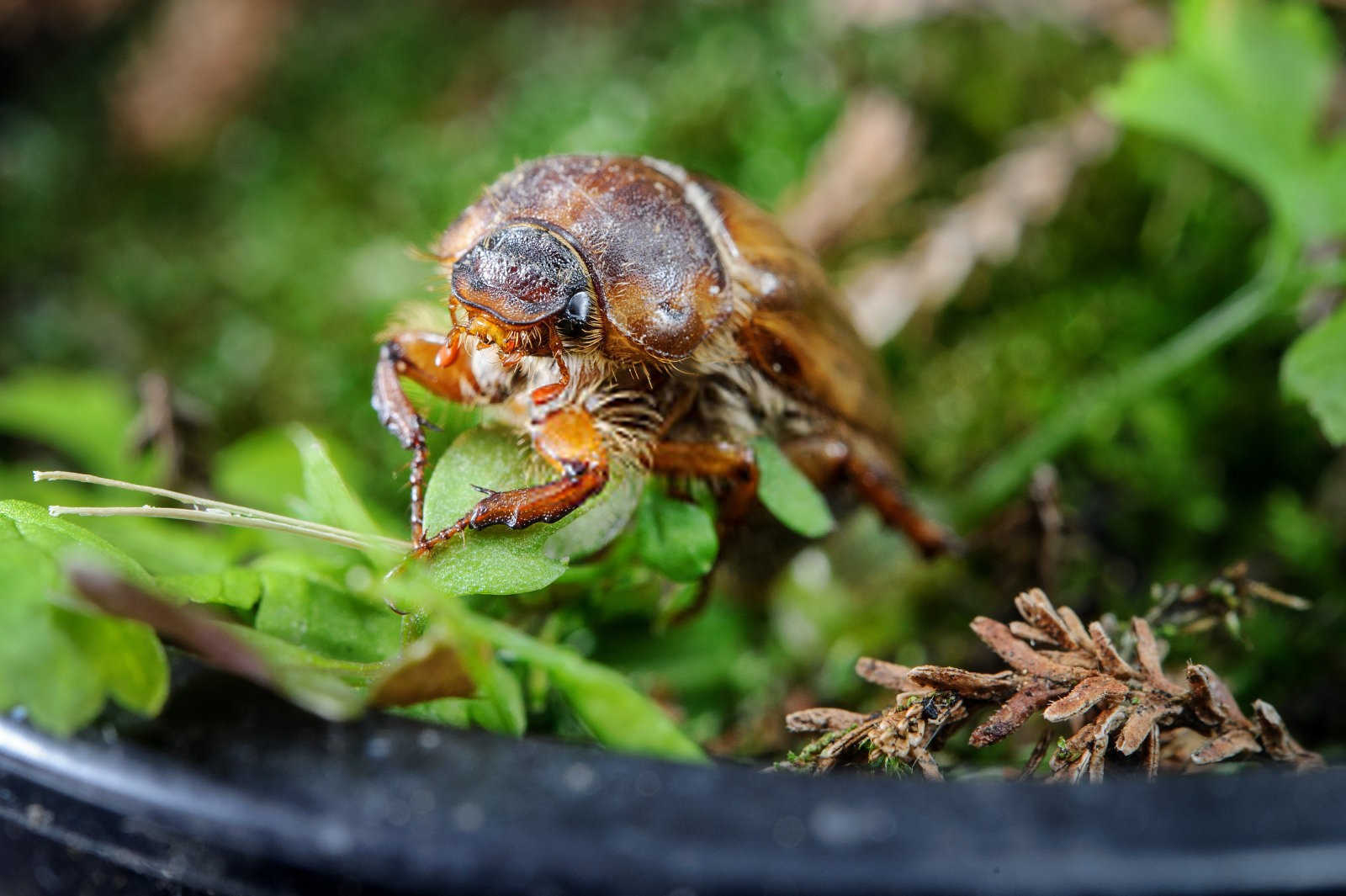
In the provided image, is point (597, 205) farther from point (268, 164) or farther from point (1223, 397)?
point (268, 164)

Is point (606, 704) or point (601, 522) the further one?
point (601, 522)

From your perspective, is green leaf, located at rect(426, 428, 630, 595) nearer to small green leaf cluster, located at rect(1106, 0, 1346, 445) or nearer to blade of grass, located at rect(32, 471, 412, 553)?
blade of grass, located at rect(32, 471, 412, 553)

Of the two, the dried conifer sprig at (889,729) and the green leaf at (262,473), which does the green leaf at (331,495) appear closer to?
the dried conifer sprig at (889,729)

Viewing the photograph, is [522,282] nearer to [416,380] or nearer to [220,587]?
[416,380]

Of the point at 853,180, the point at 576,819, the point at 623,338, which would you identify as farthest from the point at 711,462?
the point at 853,180

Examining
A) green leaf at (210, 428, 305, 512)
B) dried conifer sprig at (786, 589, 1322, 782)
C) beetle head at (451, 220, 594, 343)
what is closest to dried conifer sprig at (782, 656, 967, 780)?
dried conifer sprig at (786, 589, 1322, 782)
